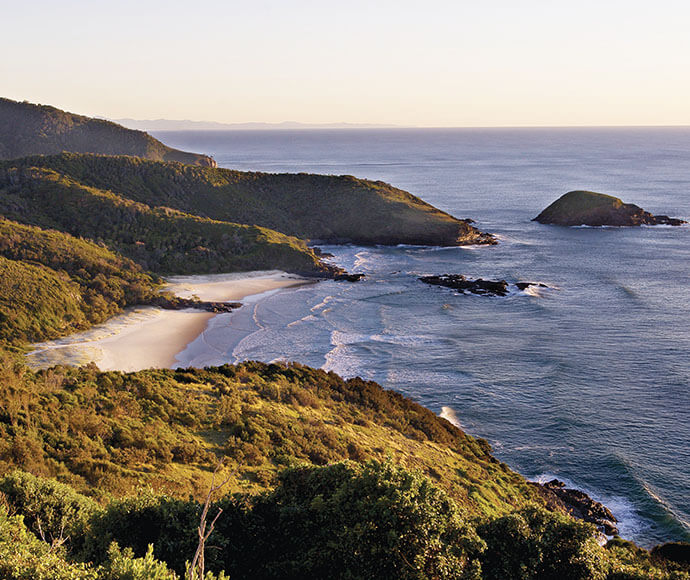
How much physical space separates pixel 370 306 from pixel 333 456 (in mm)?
32228

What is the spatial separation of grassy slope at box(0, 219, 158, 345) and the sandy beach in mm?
1585

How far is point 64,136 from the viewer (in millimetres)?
143250

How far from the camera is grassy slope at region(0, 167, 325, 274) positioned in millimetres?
63969

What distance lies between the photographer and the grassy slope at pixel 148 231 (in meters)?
64.0

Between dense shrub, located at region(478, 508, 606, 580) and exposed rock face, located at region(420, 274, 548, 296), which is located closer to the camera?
dense shrub, located at region(478, 508, 606, 580)

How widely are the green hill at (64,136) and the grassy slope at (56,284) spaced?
92877mm

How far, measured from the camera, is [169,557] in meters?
11.4

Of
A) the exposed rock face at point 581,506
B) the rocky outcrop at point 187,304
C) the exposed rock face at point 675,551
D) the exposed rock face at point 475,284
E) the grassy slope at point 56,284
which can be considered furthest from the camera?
the exposed rock face at point 475,284

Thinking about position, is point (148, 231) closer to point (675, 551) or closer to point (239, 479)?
point (239, 479)

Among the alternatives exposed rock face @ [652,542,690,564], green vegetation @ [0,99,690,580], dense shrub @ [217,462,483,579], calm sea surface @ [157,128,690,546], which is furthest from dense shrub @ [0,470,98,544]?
calm sea surface @ [157,128,690,546]

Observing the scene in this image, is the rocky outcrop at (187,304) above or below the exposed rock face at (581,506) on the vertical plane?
above

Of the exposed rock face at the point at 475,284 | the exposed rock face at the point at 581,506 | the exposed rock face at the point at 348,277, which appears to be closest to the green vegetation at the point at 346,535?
the exposed rock face at the point at 581,506

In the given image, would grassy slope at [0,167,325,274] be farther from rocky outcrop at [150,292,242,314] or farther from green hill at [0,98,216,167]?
green hill at [0,98,216,167]

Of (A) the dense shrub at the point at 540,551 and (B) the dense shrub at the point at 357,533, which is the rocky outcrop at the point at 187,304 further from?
(A) the dense shrub at the point at 540,551
